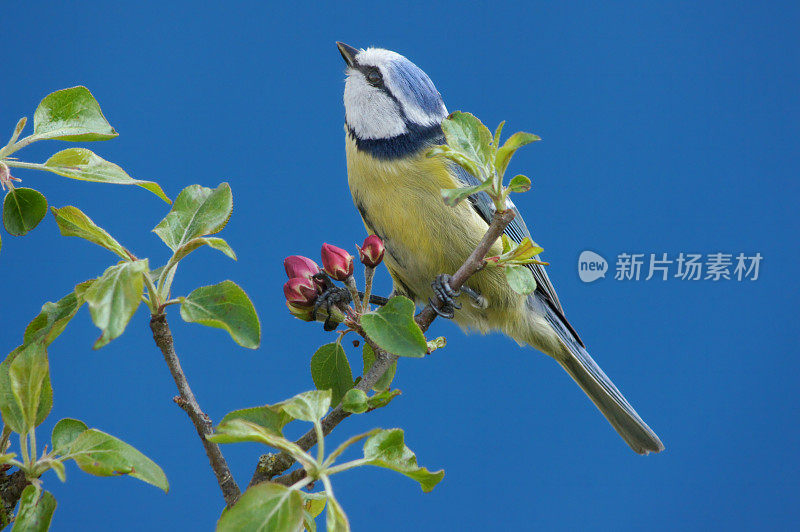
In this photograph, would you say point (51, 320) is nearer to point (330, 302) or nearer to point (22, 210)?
point (22, 210)

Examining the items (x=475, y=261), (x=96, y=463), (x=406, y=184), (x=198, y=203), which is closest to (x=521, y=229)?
(x=406, y=184)

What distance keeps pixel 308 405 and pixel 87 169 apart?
259mm

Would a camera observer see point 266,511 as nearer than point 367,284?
Yes

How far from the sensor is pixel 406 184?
1.04m

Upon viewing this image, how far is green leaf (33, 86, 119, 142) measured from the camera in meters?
0.57

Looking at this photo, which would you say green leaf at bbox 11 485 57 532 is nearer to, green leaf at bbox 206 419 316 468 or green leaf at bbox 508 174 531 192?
green leaf at bbox 206 419 316 468

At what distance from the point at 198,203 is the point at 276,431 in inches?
8.2

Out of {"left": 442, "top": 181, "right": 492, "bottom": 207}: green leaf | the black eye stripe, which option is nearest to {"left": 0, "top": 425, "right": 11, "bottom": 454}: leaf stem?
{"left": 442, "top": 181, "right": 492, "bottom": 207}: green leaf

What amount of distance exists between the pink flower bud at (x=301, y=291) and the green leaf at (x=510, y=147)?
0.79 feet

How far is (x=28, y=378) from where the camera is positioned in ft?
1.75

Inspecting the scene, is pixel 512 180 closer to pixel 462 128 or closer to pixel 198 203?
pixel 462 128

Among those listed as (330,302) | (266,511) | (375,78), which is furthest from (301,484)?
(375,78)

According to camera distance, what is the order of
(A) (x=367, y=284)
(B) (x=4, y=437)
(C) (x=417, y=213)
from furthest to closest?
(C) (x=417, y=213) → (A) (x=367, y=284) → (B) (x=4, y=437)

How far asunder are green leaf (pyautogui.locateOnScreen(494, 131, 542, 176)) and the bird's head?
52 cm
